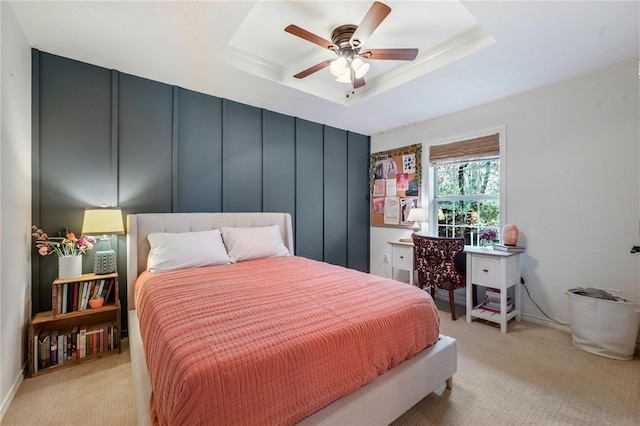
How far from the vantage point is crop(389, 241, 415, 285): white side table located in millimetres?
3551

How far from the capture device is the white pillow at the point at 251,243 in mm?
2830

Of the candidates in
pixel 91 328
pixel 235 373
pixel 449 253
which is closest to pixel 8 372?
pixel 91 328

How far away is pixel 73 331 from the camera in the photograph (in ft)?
7.09

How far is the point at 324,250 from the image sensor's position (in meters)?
4.13

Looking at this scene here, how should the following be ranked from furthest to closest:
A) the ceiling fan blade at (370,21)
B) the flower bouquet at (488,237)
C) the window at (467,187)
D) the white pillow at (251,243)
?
1. the window at (467,187)
2. the flower bouquet at (488,237)
3. the white pillow at (251,243)
4. the ceiling fan blade at (370,21)

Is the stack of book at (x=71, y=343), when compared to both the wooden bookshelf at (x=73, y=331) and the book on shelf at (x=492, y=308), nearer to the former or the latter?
the wooden bookshelf at (x=73, y=331)

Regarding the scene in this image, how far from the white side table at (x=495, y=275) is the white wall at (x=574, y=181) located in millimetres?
209

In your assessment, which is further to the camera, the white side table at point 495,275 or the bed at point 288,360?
the white side table at point 495,275

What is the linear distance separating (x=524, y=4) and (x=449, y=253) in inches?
83.6

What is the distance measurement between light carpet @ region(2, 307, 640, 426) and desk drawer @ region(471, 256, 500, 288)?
0.61 m

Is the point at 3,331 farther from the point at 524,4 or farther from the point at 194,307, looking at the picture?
the point at 524,4

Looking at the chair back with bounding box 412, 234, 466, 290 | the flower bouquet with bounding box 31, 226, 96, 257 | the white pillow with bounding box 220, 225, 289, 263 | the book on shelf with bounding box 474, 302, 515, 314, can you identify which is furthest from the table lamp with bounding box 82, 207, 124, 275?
the book on shelf with bounding box 474, 302, 515, 314

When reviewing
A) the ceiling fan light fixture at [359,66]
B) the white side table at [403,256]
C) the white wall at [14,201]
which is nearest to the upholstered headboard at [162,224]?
the white wall at [14,201]

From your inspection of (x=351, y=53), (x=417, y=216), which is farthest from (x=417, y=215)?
(x=351, y=53)
